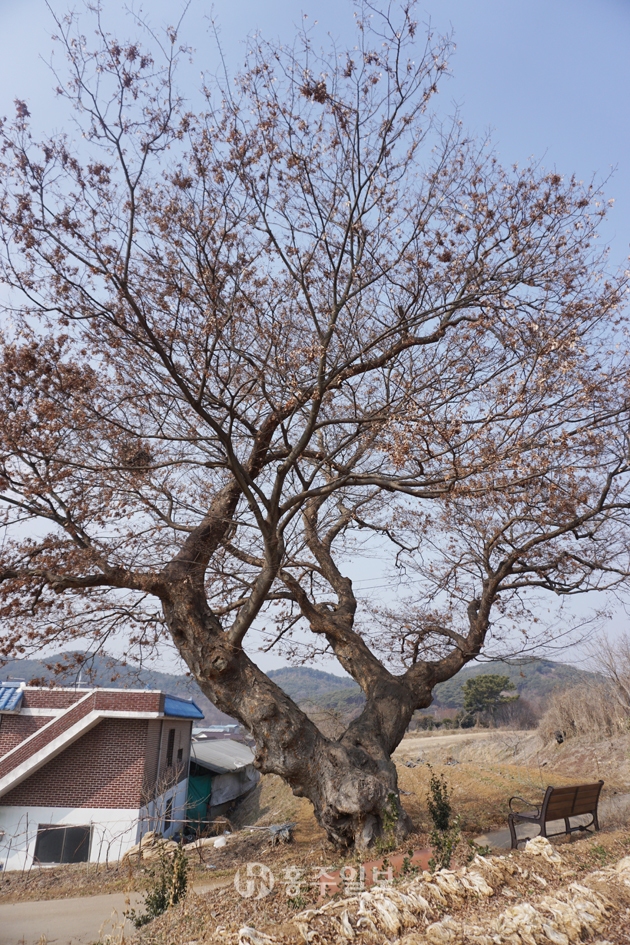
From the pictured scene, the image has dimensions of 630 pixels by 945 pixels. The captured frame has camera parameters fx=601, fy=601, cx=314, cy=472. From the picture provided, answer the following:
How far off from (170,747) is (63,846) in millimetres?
4342

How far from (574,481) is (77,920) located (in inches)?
320

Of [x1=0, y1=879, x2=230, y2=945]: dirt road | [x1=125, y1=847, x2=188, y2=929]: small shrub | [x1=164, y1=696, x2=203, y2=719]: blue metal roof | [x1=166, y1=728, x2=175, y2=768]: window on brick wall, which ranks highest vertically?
[x1=164, y1=696, x2=203, y2=719]: blue metal roof

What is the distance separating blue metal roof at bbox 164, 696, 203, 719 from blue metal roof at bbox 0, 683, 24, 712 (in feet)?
13.7

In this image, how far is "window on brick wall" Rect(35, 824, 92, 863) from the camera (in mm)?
15984

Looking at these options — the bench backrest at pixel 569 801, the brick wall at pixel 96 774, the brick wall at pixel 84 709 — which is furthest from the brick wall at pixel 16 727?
the bench backrest at pixel 569 801

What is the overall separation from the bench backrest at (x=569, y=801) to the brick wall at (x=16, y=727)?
14933mm

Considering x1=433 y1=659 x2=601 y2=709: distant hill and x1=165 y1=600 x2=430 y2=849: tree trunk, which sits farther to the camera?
x1=433 y1=659 x2=601 y2=709: distant hill

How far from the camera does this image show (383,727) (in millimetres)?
8984

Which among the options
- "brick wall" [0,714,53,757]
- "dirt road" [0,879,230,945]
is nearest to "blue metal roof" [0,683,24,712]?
"brick wall" [0,714,53,757]

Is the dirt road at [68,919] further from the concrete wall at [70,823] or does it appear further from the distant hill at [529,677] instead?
the concrete wall at [70,823]

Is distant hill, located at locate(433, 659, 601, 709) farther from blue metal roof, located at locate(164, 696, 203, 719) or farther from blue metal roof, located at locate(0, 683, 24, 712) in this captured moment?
blue metal roof, located at locate(0, 683, 24, 712)

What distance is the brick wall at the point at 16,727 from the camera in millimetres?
17203

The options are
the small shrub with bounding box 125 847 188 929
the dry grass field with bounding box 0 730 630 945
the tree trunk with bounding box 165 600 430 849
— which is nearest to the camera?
the dry grass field with bounding box 0 730 630 945

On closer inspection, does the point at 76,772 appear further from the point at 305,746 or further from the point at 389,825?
the point at 389,825
